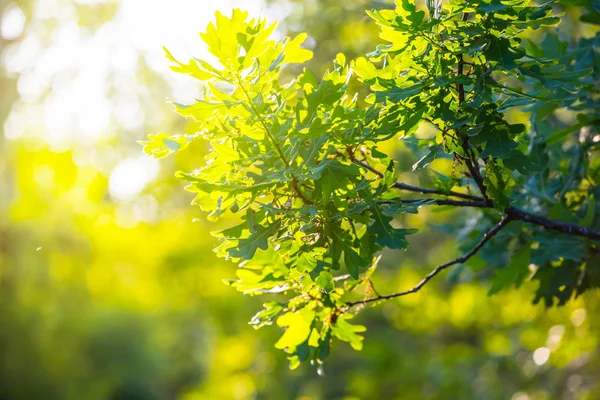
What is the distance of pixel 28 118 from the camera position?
13.3 metres

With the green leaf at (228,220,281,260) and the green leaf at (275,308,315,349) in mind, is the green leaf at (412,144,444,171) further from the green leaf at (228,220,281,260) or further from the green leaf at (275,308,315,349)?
the green leaf at (275,308,315,349)

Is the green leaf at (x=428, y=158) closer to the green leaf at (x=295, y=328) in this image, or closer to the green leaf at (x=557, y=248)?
the green leaf at (x=295, y=328)

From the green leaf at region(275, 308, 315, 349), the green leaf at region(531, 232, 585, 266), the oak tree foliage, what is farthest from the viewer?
the green leaf at region(531, 232, 585, 266)

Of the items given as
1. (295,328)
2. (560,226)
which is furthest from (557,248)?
(295,328)

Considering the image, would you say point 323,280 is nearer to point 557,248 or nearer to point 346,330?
point 346,330

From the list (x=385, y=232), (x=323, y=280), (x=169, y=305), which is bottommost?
(x=323, y=280)

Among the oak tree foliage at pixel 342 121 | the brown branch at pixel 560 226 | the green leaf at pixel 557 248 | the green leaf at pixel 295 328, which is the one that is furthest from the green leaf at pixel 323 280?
the green leaf at pixel 557 248

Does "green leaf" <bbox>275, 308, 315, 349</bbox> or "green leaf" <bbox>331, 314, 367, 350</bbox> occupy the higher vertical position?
"green leaf" <bbox>331, 314, 367, 350</bbox>

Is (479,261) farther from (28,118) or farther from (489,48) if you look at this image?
(28,118)

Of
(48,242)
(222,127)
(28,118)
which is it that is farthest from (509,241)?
(28,118)

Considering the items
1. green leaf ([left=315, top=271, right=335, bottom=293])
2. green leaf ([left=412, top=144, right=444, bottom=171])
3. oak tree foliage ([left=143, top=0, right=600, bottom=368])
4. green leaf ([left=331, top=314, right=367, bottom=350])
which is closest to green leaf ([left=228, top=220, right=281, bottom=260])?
oak tree foliage ([left=143, top=0, right=600, bottom=368])

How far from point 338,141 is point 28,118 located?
13477mm

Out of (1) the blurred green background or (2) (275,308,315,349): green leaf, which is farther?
(1) the blurred green background

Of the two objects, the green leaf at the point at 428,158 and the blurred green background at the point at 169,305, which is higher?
the blurred green background at the point at 169,305
